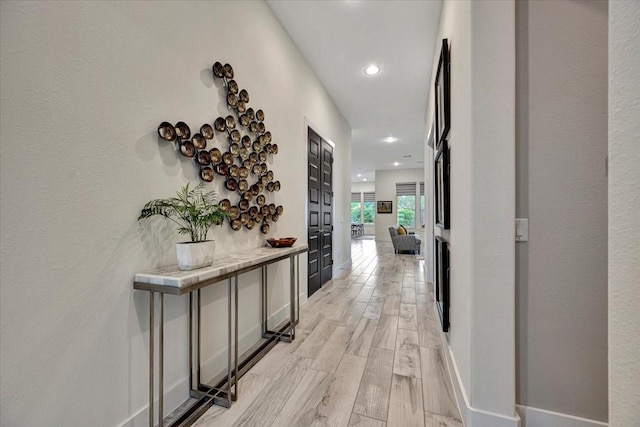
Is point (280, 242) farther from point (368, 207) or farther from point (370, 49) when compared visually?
point (368, 207)

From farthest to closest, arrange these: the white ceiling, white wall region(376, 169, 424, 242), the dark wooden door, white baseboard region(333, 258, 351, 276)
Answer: white wall region(376, 169, 424, 242), white baseboard region(333, 258, 351, 276), the dark wooden door, the white ceiling

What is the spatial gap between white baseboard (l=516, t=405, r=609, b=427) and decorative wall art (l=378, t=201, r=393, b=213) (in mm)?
10025

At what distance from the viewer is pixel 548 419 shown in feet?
4.41

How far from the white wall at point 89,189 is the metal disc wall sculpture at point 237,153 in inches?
3.2

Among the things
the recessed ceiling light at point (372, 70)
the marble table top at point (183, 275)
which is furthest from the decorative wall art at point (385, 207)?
the marble table top at point (183, 275)

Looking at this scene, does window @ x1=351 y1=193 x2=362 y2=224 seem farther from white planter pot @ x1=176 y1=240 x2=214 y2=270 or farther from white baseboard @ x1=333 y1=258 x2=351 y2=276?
white planter pot @ x1=176 y1=240 x2=214 y2=270

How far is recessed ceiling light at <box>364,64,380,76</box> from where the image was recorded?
11.7ft

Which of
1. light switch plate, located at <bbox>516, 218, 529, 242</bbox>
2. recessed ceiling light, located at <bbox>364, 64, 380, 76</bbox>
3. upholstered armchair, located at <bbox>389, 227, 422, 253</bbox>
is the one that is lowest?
upholstered armchair, located at <bbox>389, 227, 422, 253</bbox>

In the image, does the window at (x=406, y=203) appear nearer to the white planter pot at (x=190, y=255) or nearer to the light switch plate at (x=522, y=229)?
the light switch plate at (x=522, y=229)

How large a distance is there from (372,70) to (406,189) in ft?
26.2

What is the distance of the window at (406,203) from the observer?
1096 centimetres

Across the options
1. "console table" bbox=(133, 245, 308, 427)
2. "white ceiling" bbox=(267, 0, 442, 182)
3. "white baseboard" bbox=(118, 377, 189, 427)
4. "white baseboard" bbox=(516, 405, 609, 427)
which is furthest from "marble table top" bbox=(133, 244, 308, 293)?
"white ceiling" bbox=(267, 0, 442, 182)

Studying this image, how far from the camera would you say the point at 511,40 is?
1.29 m

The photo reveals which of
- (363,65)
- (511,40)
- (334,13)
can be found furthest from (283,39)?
(511,40)
